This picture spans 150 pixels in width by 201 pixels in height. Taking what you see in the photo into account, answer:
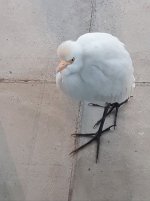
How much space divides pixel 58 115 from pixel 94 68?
1.06 meters

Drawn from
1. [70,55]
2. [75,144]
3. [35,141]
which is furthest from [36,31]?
[70,55]

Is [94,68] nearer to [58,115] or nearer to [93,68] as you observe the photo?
[93,68]

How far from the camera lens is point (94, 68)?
123 inches

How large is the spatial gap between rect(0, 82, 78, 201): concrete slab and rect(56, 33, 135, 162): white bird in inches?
26.7

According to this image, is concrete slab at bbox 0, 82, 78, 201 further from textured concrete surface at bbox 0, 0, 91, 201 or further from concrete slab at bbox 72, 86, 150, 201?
concrete slab at bbox 72, 86, 150, 201

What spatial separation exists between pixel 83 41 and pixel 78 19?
1564mm

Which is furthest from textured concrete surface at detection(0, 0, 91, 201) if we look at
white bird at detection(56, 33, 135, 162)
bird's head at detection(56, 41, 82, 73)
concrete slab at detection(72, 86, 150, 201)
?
bird's head at detection(56, 41, 82, 73)

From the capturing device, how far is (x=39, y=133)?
3.99m

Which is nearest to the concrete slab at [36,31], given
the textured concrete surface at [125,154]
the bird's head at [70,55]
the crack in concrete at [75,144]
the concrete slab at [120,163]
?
the crack in concrete at [75,144]

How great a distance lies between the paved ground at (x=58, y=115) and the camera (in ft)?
12.1

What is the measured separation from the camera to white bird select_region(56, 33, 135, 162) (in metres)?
3.10

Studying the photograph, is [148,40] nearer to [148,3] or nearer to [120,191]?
[148,3]

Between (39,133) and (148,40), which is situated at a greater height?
(148,40)

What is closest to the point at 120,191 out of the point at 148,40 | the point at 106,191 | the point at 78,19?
the point at 106,191
